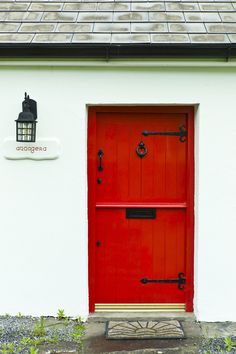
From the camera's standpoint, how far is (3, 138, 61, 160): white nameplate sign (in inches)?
201

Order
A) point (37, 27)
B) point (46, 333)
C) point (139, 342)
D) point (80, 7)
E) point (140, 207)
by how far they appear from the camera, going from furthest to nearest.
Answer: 1. point (80, 7)
2. point (140, 207)
3. point (37, 27)
4. point (46, 333)
5. point (139, 342)

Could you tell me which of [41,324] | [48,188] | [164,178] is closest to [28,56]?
[48,188]

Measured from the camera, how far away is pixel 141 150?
5332 mm

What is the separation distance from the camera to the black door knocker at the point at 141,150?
5320 mm

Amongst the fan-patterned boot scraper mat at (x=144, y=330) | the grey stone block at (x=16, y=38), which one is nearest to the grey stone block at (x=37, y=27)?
the grey stone block at (x=16, y=38)

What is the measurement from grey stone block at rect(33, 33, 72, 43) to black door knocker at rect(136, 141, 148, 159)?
4.85 ft

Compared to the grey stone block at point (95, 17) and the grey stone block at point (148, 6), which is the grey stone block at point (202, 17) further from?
the grey stone block at point (95, 17)

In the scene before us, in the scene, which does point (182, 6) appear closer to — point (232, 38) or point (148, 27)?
point (148, 27)

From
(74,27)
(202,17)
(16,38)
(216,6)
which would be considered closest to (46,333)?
(16,38)

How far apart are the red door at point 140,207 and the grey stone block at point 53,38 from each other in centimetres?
87

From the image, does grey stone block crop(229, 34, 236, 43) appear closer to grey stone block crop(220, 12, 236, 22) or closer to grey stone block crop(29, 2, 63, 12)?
grey stone block crop(220, 12, 236, 22)

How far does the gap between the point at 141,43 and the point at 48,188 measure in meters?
1.99

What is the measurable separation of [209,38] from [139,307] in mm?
3344

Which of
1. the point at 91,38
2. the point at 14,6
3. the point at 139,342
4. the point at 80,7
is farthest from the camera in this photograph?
the point at 14,6
